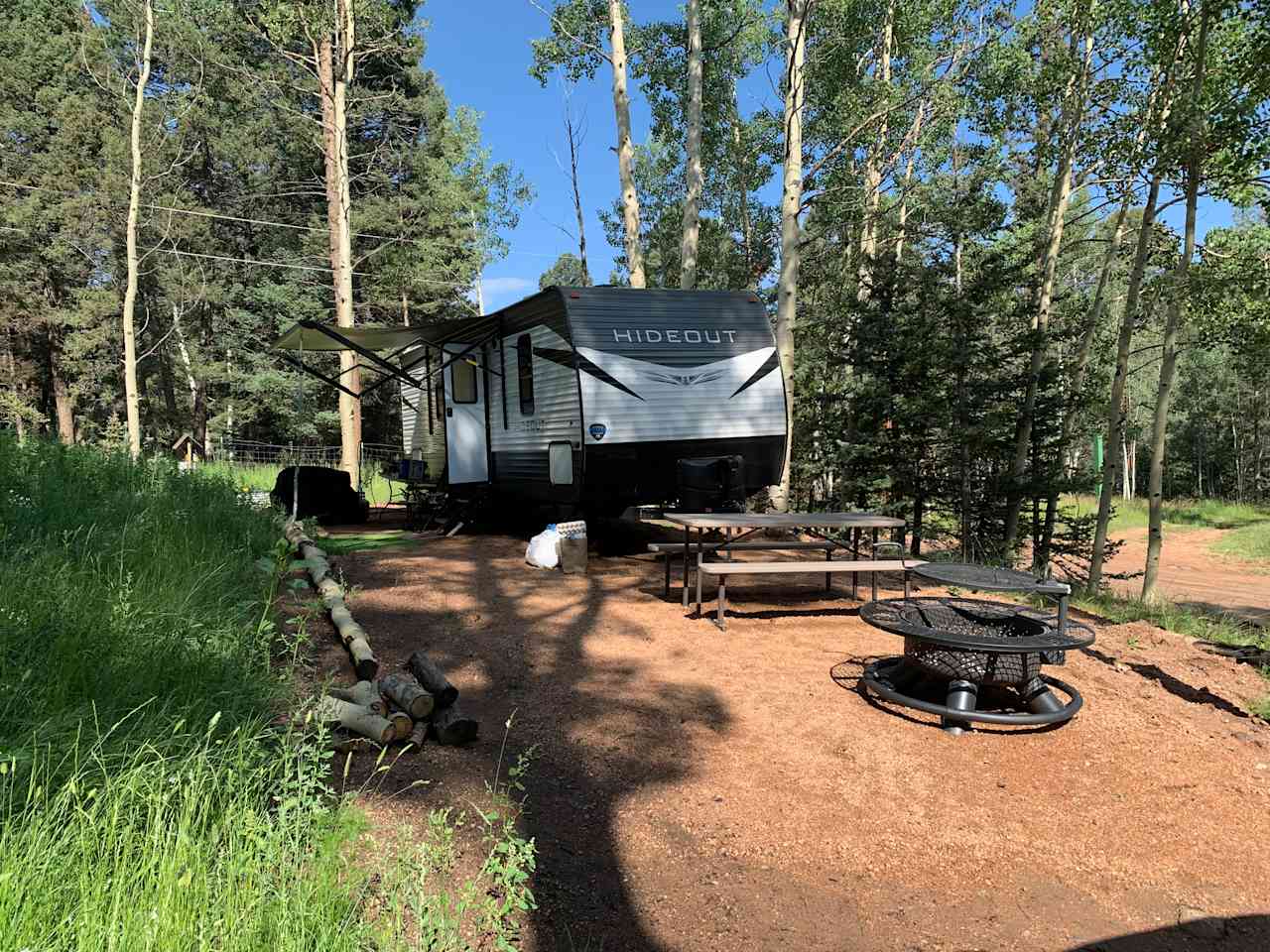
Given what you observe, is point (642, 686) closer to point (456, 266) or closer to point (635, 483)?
point (635, 483)

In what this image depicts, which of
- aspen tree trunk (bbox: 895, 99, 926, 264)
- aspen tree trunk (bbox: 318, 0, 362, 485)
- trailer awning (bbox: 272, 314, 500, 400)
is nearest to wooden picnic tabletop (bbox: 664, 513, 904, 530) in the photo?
trailer awning (bbox: 272, 314, 500, 400)

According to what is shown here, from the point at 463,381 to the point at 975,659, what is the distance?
8129mm

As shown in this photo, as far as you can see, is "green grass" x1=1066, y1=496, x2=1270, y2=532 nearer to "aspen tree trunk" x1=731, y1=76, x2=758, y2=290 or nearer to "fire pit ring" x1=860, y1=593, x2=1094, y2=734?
"aspen tree trunk" x1=731, y1=76, x2=758, y2=290

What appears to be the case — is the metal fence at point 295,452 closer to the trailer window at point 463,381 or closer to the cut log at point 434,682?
the trailer window at point 463,381

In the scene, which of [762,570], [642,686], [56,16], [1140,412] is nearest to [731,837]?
[642,686]

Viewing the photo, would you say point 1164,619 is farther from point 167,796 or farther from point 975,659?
point 167,796

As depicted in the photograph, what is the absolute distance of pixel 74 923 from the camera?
165cm

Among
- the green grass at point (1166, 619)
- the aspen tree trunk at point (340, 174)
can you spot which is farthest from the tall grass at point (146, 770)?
the aspen tree trunk at point (340, 174)

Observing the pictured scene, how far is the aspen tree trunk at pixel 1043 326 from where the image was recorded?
11531 millimetres

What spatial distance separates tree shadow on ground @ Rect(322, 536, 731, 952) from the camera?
8.61 feet

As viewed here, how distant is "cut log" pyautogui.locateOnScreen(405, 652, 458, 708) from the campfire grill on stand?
241 centimetres

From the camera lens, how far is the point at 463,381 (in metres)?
10.5

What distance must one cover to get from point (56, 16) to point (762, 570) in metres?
32.4

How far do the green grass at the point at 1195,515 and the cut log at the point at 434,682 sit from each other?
27517 mm
